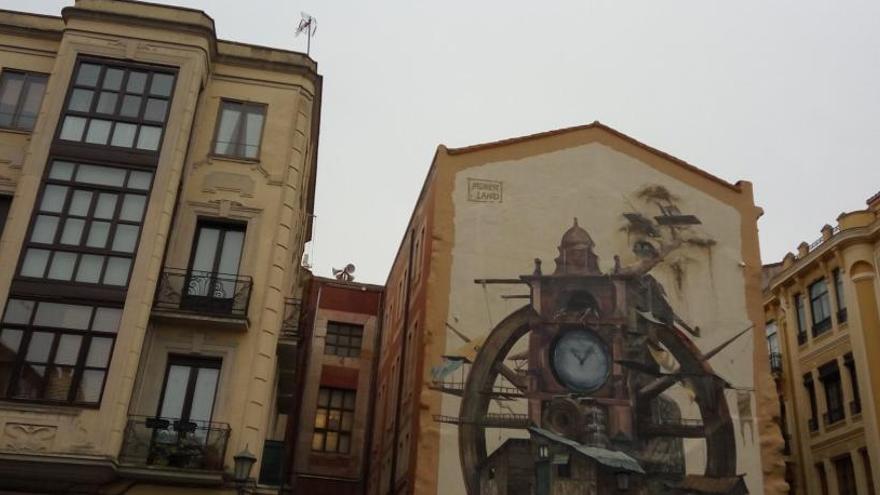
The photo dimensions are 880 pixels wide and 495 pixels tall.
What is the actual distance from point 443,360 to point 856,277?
17.7 m

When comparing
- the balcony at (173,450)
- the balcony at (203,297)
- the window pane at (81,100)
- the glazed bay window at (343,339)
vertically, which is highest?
the window pane at (81,100)

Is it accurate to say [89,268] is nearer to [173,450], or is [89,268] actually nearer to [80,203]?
[80,203]

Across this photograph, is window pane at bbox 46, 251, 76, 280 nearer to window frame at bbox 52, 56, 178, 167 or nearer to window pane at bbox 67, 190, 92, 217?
window pane at bbox 67, 190, 92, 217

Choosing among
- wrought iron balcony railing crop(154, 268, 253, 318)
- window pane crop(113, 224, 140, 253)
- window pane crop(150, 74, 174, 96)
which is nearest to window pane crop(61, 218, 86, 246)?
window pane crop(113, 224, 140, 253)

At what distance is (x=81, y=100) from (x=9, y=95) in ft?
8.28

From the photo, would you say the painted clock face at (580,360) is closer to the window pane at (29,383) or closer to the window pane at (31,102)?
the window pane at (29,383)

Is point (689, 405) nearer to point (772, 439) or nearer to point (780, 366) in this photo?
point (772, 439)

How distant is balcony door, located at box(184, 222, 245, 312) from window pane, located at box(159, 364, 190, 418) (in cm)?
156

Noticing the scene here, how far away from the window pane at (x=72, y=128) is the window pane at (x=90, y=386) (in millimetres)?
6200

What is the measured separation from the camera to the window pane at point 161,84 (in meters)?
21.2

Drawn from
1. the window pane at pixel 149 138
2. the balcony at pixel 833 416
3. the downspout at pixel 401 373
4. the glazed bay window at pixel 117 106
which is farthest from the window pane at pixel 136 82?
the balcony at pixel 833 416

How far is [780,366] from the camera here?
1436 inches

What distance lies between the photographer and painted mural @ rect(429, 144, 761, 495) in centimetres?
2433

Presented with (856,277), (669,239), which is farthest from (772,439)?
(856,277)
